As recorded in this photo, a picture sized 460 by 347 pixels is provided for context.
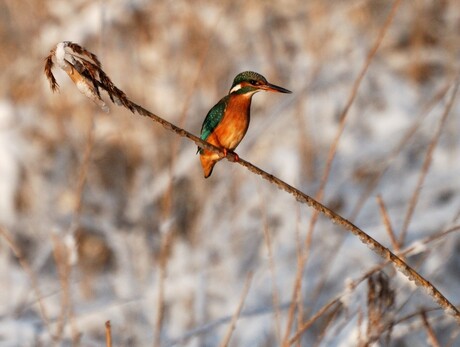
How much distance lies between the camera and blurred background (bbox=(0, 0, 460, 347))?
10.1ft

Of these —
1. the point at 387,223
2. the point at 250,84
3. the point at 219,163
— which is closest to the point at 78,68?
the point at 250,84

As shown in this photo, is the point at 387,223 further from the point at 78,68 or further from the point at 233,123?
the point at 78,68

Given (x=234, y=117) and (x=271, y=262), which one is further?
(x=271, y=262)

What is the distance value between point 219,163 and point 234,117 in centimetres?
260

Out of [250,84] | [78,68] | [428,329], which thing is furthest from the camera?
[428,329]

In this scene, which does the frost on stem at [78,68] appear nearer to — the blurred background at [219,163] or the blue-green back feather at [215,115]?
the blue-green back feather at [215,115]

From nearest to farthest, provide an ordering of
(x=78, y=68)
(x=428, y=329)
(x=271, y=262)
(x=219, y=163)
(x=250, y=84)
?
(x=78, y=68)
(x=250, y=84)
(x=428, y=329)
(x=271, y=262)
(x=219, y=163)

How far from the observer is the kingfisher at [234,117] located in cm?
75

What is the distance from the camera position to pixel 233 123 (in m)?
0.79

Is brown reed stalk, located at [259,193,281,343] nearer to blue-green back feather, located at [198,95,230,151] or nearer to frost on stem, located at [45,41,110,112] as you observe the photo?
blue-green back feather, located at [198,95,230,151]

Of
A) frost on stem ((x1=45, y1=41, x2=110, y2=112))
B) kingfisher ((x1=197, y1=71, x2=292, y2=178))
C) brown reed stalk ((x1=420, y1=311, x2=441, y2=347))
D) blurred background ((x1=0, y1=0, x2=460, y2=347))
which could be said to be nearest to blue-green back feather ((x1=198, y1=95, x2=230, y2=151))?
kingfisher ((x1=197, y1=71, x2=292, y2=178))

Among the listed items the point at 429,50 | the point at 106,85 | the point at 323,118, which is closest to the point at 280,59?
the point at 323,118

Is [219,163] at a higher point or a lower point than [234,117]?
higher

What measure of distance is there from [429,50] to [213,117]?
3.26 meters
